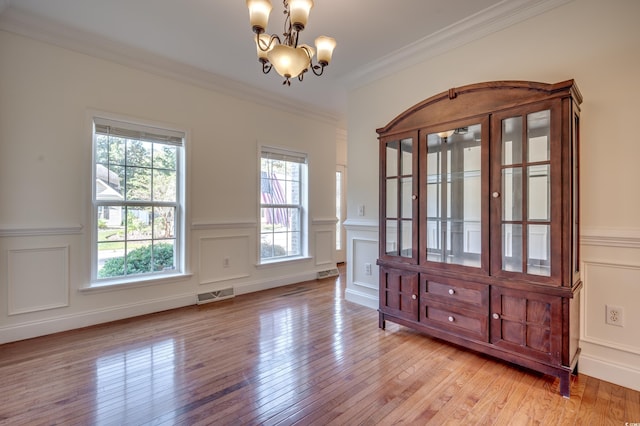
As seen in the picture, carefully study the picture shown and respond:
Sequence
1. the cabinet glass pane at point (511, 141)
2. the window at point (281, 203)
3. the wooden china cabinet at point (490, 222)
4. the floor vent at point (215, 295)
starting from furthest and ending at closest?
1. the window at point (281, 203)
2. the floor vent at point (215, 295)
3. the cabinet glass pane at point (511, 141)
4. the wooden china cabinet at point (490, 222)

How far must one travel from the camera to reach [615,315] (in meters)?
2.05

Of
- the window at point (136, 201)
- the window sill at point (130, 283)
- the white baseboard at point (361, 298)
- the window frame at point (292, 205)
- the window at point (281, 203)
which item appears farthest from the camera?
the window at point (281, 203)

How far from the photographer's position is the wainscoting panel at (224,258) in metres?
3.80

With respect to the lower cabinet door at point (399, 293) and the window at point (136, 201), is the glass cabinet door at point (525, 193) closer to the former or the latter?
the lower cabinet door at point (399, 293)

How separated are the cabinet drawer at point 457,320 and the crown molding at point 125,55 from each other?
3.37 metres

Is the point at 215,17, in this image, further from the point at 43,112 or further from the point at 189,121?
the point at 43,112

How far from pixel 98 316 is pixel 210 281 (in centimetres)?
116

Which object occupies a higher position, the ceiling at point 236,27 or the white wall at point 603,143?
the ceiling at point 236,27

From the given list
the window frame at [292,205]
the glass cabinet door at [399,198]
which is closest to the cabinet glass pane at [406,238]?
the glass cabinet door at [399,198]

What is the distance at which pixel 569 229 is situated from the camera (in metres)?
1.89

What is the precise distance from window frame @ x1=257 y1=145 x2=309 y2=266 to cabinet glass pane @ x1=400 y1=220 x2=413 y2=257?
2.22 m

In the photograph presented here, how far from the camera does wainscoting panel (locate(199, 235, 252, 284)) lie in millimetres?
3803

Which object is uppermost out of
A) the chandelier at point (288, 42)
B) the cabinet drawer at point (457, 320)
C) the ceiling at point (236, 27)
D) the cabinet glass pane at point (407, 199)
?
the ceiling at point (236, 27)

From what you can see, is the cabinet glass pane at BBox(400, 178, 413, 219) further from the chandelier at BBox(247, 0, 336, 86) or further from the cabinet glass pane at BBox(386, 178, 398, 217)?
the chandelier at BBox(247, 0, 336, 86)
